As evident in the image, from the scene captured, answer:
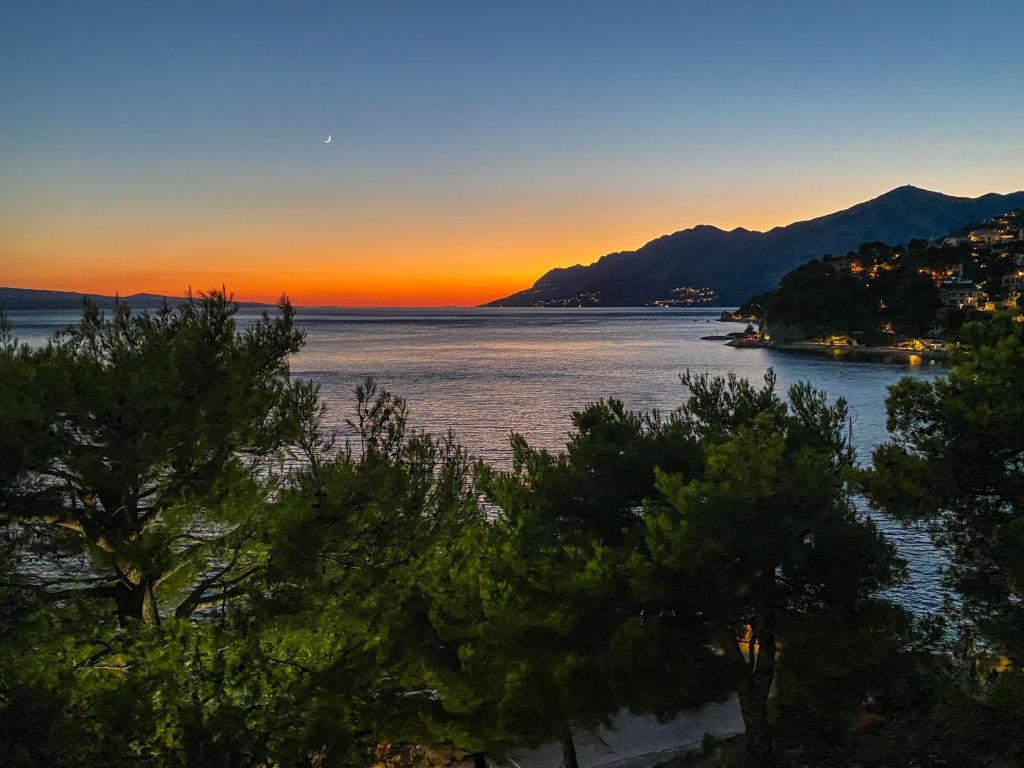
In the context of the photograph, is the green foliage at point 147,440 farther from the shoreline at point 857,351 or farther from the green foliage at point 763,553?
the shoreline at point 857,351

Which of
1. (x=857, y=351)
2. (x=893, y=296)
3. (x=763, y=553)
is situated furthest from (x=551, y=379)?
A: (x=763, y=553)

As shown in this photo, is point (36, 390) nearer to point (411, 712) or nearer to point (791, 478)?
point (411, 712)

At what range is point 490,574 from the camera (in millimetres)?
12805

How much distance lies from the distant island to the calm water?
45.7 feet

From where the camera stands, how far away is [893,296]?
134875 mm

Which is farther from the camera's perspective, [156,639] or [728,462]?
[728,462]

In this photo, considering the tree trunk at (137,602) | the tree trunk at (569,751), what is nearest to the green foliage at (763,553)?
the tree trunk at (569,751)

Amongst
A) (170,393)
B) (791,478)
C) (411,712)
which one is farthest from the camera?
(411,712)

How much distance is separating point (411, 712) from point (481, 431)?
4488 centimetres

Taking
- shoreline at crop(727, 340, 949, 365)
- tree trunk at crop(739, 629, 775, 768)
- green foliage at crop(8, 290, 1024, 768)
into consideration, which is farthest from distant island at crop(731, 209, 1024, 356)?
tree trunk at crop(739, 629, 775, 768)

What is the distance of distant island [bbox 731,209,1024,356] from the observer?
414 feet

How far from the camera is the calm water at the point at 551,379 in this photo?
54312 millimetres

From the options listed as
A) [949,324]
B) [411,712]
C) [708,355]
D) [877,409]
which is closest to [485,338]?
[708,355]

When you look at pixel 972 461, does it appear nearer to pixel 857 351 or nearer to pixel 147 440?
pixel 147 440
